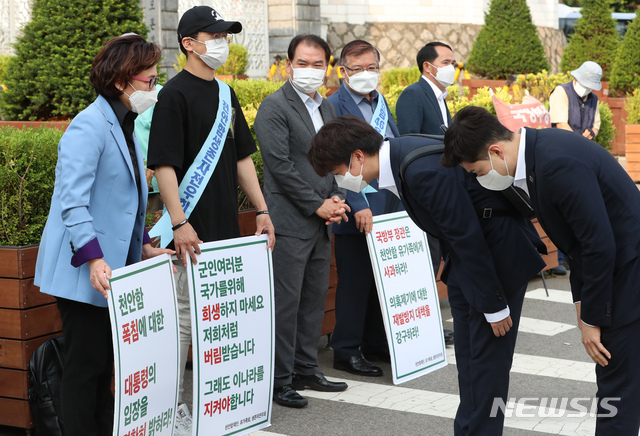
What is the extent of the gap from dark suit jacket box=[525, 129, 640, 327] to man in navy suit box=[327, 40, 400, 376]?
2.35 metres

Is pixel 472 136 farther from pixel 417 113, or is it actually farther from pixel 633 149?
pixel 633 149

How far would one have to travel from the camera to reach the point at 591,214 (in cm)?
328

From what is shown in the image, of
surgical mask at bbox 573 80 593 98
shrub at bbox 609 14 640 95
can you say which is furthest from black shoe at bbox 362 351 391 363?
shrub at bbox 609 14 640 95

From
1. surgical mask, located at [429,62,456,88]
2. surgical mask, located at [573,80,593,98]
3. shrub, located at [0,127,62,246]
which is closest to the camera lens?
shrub, located at [0,127,62,246]

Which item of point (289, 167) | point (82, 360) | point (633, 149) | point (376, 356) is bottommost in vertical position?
point (376, 356)

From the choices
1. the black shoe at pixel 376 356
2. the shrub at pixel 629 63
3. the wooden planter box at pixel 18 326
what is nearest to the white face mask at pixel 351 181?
the wooden planter box at pixel 18 326

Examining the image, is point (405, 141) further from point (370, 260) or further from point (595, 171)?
point (370, 260)

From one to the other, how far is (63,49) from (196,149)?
512 cm

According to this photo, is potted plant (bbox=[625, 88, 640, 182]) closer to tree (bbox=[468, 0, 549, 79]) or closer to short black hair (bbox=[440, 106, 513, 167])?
tree (bbox=[468, 0, 549, 79])

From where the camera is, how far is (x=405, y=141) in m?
4.18

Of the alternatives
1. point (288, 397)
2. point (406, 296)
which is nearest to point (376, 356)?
point (406, 296)

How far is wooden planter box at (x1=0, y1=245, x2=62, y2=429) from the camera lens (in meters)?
4.52

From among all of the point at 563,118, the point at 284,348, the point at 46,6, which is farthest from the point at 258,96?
the point at 284,348

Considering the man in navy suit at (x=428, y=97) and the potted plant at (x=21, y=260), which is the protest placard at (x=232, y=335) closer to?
the potted plant at (x=21, y=260)
